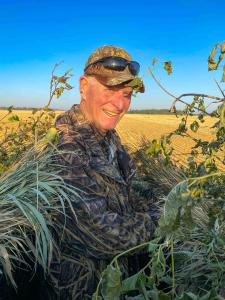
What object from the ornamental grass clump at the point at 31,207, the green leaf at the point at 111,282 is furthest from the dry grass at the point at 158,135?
the green leaf at the point at 111,282

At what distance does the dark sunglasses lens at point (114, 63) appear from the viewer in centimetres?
266

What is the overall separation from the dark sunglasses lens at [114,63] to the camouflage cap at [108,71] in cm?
2

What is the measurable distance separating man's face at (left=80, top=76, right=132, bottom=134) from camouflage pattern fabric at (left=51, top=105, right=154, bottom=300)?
0.18 ft

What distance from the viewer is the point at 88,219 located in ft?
7.43

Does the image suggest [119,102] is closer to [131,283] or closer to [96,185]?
[96,185]

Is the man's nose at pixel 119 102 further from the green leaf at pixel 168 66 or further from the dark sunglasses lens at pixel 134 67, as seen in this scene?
the green leaf at pixel 168 66

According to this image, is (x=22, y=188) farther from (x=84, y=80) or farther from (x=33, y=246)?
(x=84, y=80)

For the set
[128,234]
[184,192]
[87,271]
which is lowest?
[87,271]

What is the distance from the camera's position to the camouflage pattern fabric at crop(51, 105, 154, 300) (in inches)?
90.0

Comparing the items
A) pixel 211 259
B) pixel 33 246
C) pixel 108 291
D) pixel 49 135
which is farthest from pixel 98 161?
pixel 108 291

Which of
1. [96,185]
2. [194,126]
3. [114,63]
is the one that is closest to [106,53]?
[114,63]

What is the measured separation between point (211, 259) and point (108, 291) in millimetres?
786

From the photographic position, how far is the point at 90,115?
8.91 ft

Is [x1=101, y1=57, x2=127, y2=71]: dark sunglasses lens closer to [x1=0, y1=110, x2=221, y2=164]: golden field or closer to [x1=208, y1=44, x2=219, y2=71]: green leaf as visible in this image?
[x1=0, y1=110, x2=221, y2=164]: golden field
